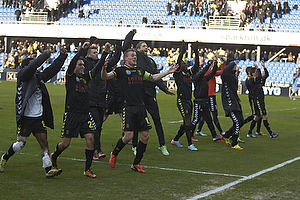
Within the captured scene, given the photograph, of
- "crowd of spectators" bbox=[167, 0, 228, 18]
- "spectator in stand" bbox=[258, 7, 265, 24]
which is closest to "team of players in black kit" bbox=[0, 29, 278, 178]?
"spectator in stand" bbox=[258, 7, 265, 24]

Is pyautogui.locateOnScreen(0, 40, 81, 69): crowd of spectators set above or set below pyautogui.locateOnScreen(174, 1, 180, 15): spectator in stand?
below

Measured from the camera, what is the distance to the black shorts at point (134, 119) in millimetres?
8555

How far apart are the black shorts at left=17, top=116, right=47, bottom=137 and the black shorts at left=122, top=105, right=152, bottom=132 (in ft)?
4.67

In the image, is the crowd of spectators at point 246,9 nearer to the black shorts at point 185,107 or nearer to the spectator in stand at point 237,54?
the spectator in stand at point 237,54

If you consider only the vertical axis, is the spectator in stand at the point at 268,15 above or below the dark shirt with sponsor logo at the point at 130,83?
above

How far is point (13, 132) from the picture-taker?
13.2 meters

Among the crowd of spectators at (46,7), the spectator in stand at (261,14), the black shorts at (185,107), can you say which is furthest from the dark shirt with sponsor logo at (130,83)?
the crowd of spectators at (46,7)

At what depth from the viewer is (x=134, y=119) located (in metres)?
8.59

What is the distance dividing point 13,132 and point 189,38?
105 ft

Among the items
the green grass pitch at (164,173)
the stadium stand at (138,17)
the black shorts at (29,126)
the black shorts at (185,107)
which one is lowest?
the green grass pitch at (164,173)

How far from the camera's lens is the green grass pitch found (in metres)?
7.09

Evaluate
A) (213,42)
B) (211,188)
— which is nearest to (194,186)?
(211,188)

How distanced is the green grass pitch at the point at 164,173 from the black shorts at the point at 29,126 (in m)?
0.72

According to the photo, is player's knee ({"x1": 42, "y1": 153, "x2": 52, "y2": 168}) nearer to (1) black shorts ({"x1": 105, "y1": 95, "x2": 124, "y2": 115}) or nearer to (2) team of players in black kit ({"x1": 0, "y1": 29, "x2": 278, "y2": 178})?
(2) team of players in black kit ({"x1": 0, "y1": 29, "x2": 278, "y2": 178})
